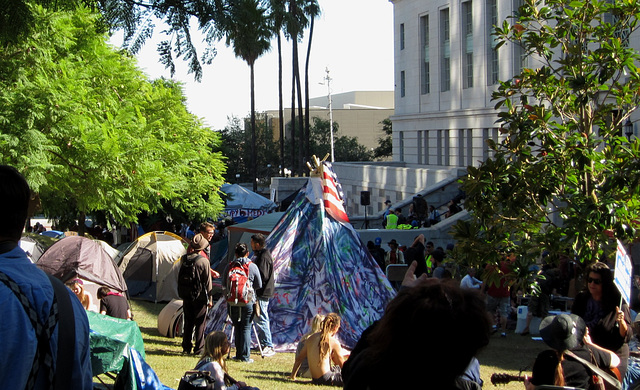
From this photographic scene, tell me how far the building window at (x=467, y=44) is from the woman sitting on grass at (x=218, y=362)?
3674 cm

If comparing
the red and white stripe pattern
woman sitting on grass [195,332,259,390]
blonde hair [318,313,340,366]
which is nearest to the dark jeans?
blonde hair [318,313,340,366]

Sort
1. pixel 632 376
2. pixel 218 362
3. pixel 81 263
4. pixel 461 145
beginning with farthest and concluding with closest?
pixel 461 145
pixel 81 263
pixel 218 362
pixel 632 376

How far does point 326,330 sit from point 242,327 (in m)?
1.95

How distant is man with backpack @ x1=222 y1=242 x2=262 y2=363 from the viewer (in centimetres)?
1042

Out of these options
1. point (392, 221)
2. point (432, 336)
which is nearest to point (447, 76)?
point (392, 221)

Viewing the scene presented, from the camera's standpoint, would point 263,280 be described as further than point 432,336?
Yes

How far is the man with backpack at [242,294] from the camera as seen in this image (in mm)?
10422

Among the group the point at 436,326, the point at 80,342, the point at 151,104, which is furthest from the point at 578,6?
the point at 151,104

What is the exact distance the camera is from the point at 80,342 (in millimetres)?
2574

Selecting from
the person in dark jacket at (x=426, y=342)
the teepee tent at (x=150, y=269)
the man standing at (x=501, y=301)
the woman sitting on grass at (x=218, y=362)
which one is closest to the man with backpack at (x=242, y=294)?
the woman sitting on grass at (x=218, y=362)

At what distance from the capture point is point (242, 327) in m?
10.6

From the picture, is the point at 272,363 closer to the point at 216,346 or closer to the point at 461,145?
the point at 216,346

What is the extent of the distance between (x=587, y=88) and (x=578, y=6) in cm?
104

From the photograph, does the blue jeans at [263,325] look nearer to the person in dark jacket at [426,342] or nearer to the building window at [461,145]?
the person in dark jacket at [426,342]
